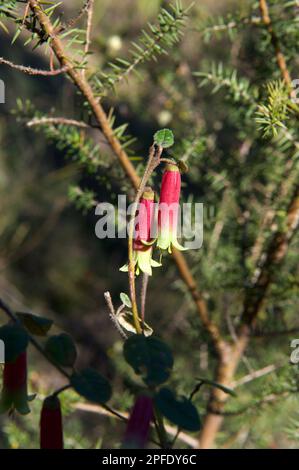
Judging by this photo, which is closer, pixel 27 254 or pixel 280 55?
pixel 280 55

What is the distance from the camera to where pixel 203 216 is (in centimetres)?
78

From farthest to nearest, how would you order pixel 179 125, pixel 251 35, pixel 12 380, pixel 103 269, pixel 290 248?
pixel 103 269 → pixel 179 125 → pixel 251 35 → pixel 290 248 → pixel 12 380

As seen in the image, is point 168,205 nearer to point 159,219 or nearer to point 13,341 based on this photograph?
point 159,219

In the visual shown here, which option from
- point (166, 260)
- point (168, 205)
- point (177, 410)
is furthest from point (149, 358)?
point (166, 260)

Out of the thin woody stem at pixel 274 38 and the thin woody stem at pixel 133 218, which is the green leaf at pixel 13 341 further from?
the thin woody stem at pixel 274 38

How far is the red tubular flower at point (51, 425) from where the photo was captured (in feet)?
1.40

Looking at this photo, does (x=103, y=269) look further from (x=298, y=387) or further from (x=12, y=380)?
(x=12, y=380)

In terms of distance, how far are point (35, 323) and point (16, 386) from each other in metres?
0.05

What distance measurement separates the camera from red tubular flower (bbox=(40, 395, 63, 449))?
1.40 feet

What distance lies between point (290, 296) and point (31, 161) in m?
2.27

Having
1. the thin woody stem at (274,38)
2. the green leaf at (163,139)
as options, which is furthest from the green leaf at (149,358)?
the thin woody stem at (274,38)

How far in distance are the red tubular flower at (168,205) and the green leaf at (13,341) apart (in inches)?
5.6

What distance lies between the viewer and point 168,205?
48cm
